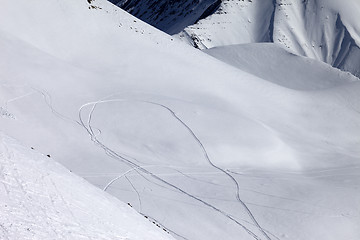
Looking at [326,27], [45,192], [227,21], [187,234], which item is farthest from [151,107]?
[326,27]

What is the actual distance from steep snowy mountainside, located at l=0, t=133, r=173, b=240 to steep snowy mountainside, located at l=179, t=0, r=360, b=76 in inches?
3875

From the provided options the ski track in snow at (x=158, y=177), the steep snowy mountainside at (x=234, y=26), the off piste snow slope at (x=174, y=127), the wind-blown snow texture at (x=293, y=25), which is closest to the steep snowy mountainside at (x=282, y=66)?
the off piste snow slope at (x=174, y=127)

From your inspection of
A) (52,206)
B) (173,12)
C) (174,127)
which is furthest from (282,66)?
(173,12)

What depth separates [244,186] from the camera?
59.3 ft

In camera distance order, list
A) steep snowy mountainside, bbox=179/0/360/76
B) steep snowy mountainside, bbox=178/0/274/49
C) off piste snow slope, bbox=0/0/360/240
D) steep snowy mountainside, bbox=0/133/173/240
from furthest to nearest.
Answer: steep snowy mountainside, bbox=179/0/360/76, steep snowy mountainside, bbox=178/0/274/49, off piste snow slope, bbox=0/0/360/240, steep snowy mountainside, bbox=0/133/173/240

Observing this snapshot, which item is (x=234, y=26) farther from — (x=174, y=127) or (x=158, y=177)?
(x=158, y=177)

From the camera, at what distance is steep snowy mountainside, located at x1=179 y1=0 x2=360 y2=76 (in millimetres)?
114144

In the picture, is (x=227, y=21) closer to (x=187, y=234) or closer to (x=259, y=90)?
(x=259, y=90)

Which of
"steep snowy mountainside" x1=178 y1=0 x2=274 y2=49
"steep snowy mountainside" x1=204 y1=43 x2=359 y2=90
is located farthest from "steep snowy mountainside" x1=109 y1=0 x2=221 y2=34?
"steep snowy mountainside" x1=204 y1=43 x2=359 y2=90

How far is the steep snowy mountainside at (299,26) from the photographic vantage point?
114 metres

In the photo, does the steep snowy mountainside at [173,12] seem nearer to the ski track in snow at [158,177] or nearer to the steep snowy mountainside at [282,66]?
the steep snowy mountainside at [282,66]

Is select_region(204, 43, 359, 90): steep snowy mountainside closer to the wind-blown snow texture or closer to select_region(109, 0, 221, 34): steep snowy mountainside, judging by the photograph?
the wind-blown snow texture

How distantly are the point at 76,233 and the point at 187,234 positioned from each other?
6.72 m

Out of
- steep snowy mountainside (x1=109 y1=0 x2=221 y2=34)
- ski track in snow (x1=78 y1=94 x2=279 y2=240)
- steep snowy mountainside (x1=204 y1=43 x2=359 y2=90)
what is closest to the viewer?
ski track in snow (x1=78 y1=94 x2=279 y2=240)
